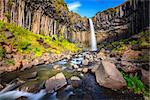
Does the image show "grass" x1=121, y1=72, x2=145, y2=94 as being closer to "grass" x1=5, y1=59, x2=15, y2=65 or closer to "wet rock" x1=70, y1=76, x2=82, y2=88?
"wet rock" x1=70, y1=76, x2=82, y2=88

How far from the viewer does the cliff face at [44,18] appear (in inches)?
1292

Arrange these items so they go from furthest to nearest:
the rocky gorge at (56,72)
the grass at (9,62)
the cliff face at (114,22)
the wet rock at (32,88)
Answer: the cliff face at (114,22), the grass at (9,62), the wet rock at (32,88), the rocky gorge at (56,72)

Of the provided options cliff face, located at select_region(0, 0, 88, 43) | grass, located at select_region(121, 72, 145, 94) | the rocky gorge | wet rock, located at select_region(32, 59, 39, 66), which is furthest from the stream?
cliff face, located at select_region(0, 0, 88, 43)

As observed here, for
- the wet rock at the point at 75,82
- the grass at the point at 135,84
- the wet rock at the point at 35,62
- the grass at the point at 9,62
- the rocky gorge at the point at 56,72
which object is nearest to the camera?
the rocky gorge at the point at 56,72

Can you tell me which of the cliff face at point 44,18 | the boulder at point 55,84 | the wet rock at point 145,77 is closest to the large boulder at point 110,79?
the wet rock at point 145,77

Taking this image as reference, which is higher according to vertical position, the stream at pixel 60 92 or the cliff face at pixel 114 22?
the cliff face at pixel 114 22

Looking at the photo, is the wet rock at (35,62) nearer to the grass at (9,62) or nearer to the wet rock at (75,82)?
the grass at (9,62)

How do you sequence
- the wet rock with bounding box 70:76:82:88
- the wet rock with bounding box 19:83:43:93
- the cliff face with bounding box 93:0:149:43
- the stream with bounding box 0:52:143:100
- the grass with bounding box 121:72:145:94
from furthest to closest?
the cliff face with bounding box 93:0:149:43 < the wet rock with bounding box 70:76:82:88 < the wet rock with bounding box 19:83:43:93 < the grass with bounding box 121:72:145:94 < the stream with bounding box 0:52:143:100

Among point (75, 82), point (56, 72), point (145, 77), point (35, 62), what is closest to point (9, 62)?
point (35, 62)

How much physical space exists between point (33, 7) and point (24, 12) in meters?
3.96

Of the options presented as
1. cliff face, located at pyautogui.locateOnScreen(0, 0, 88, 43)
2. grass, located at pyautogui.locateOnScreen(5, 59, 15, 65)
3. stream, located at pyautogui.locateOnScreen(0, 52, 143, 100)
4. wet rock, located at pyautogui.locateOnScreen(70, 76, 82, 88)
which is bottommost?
stream, located at pyautogui.locateOnScreen(0, 52, 143, 100)

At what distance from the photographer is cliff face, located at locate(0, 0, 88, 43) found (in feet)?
108

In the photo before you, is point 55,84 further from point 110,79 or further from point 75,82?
point 110,79

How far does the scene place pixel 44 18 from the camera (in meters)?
46.9
